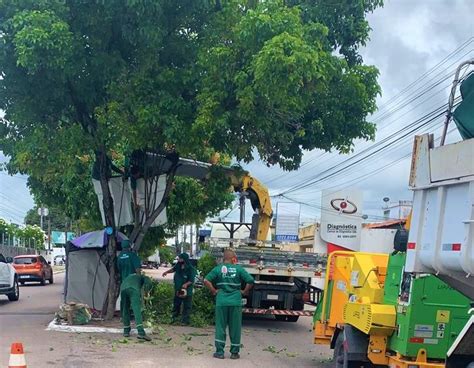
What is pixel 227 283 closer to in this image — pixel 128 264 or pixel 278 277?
pixel 128 264

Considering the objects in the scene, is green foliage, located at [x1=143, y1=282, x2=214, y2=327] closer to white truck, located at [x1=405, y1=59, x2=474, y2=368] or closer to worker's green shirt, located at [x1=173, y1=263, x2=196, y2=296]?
worker's green shirt, located at [x1=173, y1=263, x2=196, y2=296]

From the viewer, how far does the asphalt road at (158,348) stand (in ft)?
32.1

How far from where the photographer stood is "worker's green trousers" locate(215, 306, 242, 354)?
1033 cm

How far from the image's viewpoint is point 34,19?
35.2 feet

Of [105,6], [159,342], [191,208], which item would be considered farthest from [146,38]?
[191,208]

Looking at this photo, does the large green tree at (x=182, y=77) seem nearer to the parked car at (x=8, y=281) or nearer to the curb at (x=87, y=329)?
the curb at (x=87, y=329)

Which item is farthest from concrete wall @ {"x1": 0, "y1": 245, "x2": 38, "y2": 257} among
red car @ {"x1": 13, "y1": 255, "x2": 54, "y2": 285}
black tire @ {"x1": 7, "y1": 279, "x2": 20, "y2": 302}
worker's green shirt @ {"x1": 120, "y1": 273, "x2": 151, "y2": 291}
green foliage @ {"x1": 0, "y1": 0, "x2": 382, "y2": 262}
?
worker's green shirt @ {"x1": 120, "y1": 273, "x2": 151, "y2": 291}

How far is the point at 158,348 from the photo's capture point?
36.1 feet

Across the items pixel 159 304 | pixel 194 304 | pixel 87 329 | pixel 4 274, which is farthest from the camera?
pixel 4 274

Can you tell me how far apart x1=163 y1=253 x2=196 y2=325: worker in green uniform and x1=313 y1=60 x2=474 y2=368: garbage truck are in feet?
16.0

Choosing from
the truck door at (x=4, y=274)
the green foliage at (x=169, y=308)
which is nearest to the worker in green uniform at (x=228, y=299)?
the green foliage at (x=169, y=308)

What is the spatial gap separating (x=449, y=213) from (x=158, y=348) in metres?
7.07

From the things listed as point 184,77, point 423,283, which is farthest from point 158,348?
point 423,283

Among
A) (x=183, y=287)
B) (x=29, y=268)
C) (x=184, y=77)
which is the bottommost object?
(x=29, y=268)
